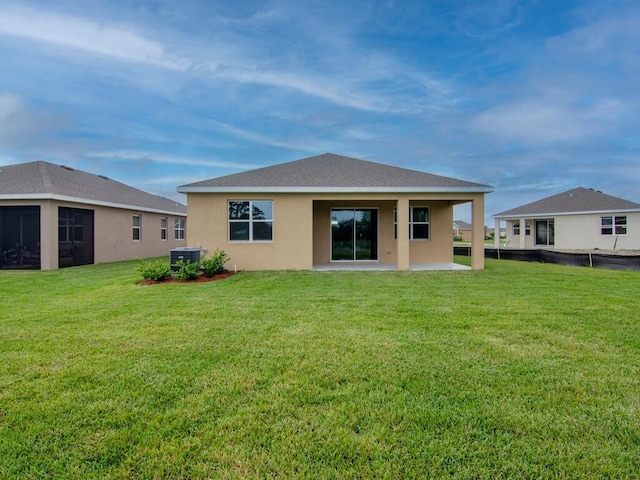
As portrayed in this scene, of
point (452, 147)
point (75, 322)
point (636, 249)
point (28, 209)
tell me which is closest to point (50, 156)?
point (28, 209)

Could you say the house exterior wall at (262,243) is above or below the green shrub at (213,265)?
above

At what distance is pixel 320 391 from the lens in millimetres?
3227

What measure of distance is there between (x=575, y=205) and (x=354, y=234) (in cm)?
1881

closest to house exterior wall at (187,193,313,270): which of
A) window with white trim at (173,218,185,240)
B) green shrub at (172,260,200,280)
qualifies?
green shrub at (172,260,200,280)

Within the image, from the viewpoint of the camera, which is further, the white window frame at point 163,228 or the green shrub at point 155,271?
the white window frame at point 163,228

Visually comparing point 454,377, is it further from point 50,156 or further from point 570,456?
point 50,156

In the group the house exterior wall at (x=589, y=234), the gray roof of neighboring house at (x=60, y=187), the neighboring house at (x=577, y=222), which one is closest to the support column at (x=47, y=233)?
the gray roof of neighboring house at (x=60, y=187)

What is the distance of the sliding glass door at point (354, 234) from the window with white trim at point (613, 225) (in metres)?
18.0

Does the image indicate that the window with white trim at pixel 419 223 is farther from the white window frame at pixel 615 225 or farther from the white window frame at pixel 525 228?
the white window frame at pixel 525 228

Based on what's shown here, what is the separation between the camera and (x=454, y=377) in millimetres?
3535

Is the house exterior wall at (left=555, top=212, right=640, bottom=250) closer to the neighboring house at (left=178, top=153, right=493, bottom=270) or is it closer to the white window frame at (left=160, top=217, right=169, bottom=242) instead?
the neighboring house at (left=178, top=153, right=493, bottom=270)

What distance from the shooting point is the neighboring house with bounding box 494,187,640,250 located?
21938mm

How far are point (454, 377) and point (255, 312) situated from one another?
3.73 meters

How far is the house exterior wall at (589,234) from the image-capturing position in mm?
21719
